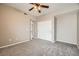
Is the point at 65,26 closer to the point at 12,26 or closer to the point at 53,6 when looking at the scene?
the point at 53,6

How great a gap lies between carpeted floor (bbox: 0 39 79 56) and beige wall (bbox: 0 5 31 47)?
165mm

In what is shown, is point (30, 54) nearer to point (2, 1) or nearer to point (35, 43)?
point (35, 43)

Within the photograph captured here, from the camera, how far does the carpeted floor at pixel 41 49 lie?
1.44 metres

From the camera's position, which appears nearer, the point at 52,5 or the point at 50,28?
the point at 52,5

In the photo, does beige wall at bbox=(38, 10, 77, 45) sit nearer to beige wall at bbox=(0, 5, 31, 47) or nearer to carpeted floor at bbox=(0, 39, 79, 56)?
carpeted floor at bbox=(0, 39, 79, 56)

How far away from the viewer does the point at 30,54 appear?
1462 millimetres

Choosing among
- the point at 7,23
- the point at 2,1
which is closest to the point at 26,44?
the point at 7,23

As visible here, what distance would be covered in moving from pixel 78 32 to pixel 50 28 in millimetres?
664

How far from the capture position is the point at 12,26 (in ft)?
4.98

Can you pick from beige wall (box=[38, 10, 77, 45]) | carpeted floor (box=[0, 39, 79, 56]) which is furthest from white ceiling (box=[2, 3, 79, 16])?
carpeted floor (box=[0, 39, 79, 56])

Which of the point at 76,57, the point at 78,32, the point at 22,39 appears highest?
→ the point at 78,32

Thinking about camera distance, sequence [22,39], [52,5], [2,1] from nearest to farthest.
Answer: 1. [2,1]
2. [52,5]
3. [22,39]

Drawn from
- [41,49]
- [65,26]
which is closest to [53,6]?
[65,26]

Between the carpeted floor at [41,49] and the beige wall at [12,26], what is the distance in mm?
165
